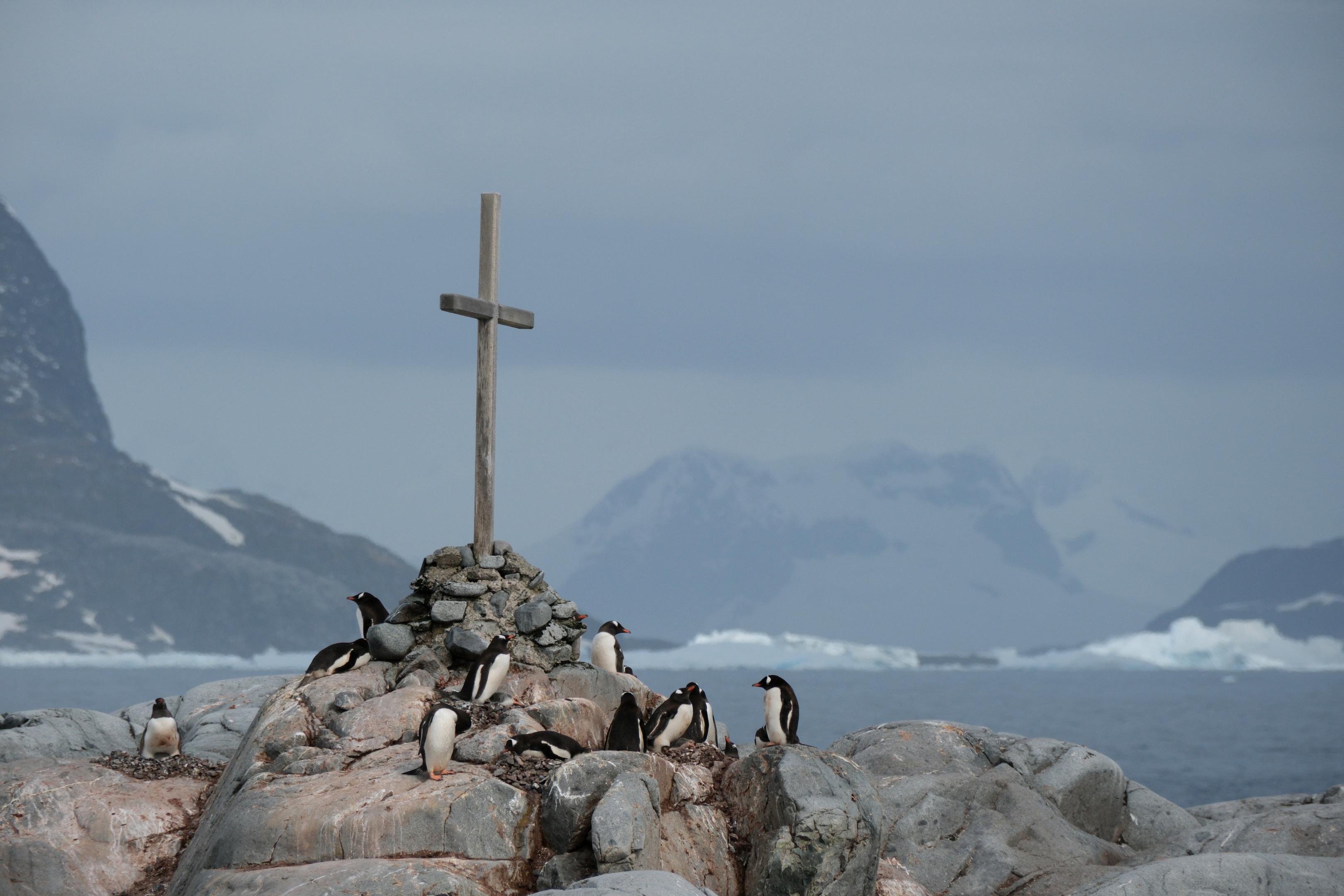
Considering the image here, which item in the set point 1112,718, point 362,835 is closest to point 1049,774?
point 362,835

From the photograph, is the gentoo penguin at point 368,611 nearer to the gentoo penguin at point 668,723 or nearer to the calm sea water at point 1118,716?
the gentoo penguin at point 668,723

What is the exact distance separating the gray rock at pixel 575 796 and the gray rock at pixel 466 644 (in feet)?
11.9

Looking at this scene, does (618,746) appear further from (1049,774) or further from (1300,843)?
(1300,843)

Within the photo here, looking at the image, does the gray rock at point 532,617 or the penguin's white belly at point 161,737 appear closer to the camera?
the gray rock at point 532,617

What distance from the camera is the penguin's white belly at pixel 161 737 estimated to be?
1853 centimetres

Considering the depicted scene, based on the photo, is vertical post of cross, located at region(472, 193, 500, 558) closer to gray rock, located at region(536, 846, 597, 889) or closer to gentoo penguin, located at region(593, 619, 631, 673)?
gentoo penguin, located at region(593, 619, 631, 673)

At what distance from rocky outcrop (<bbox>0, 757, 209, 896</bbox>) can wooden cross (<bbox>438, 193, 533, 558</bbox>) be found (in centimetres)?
515

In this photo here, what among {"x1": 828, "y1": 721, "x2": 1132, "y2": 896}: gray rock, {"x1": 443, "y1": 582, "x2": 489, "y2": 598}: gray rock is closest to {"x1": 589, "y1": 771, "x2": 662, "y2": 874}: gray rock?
{"x1": 443, "y1": 582, "x2": 489, "y2": 598}: gray rock

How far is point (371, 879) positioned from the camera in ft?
40.3

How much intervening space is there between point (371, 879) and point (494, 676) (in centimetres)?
401

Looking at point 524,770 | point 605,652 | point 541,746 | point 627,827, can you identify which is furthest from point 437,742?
point 605,652

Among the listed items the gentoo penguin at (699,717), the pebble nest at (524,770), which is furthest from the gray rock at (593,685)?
the pebble nest at (524,770)

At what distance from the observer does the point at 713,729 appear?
17469mm

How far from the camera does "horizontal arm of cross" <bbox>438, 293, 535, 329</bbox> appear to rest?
1791 cm
